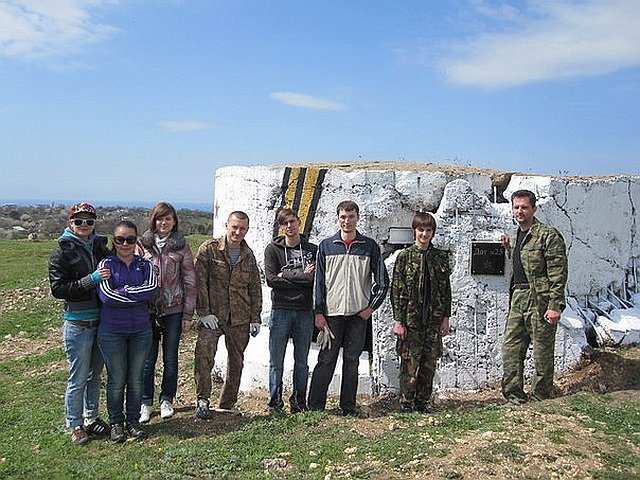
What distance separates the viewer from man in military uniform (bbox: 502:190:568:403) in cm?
482

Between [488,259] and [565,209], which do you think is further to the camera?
[565,209]

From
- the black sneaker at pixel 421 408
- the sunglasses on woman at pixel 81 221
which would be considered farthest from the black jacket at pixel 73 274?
the black sneaker at pixel 421 408

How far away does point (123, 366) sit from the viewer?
15.1 feet

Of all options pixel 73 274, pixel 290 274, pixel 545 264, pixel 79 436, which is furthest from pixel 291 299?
pixel 545 264

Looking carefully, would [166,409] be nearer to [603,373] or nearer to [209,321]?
[209,321]

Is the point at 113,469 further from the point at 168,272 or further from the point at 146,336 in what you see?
the point at 168,272

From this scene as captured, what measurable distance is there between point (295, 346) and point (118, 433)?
4.85 ft

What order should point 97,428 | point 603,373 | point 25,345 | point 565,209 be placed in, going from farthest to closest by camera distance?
point 25,345
point 565,209
point 603,373
point 97,428

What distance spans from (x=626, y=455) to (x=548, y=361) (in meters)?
1.16

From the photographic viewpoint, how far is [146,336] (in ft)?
15.1

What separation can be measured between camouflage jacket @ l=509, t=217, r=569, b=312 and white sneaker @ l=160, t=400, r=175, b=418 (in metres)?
3.03

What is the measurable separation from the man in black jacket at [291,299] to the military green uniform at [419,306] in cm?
70

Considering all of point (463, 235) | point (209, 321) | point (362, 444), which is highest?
point (463, 235)

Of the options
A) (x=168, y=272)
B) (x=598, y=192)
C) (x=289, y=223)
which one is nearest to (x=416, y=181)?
(x=289, y=223)
